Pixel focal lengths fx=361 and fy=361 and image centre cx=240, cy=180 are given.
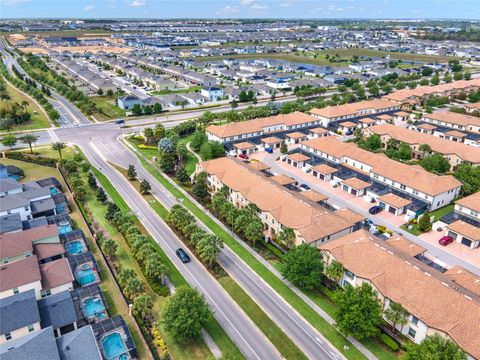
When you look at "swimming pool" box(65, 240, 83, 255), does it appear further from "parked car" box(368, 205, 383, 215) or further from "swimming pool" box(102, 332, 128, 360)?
"parked car" box(368, 205, 383, 215)

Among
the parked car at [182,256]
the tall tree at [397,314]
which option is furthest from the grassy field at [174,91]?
the tall tree at [397,314]

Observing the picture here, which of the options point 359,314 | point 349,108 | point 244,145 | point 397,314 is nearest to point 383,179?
point 244,145

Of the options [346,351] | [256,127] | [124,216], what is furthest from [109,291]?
[256,127]

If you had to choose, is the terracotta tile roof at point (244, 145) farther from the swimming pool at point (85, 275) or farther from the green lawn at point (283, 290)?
the swimming pool at point (85, 275)

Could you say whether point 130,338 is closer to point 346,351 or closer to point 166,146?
point 346,351

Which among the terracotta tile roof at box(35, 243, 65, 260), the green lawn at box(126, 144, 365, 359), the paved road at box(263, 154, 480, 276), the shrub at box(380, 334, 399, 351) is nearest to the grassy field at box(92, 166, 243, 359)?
the terracotta tile roof at box(35, 243, 65, 260)

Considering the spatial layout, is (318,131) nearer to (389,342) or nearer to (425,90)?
(425,90)
